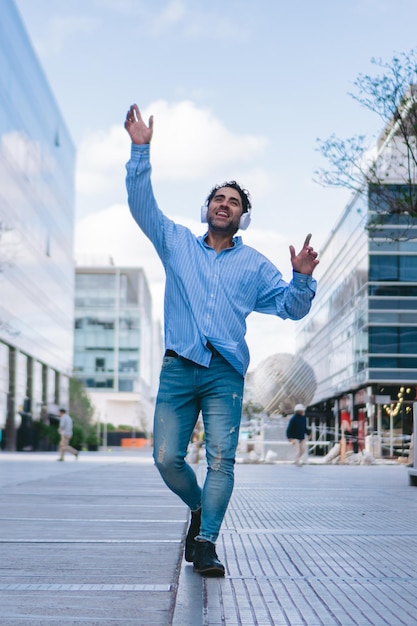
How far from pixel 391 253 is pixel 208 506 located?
Result: 4782 centimetres

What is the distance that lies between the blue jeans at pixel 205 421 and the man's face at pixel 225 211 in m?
0.71

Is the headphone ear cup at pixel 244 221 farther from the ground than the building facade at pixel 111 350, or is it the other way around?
the building facade at pixel 111 350

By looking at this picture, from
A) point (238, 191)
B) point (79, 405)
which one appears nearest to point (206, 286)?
point (238, 191)

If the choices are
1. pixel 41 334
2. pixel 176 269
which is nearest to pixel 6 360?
pixel 41 334

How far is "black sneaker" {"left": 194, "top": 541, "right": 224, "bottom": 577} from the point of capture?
450cm

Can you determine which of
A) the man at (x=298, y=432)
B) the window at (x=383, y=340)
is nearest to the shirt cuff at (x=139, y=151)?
the man at (x=298, y=432)

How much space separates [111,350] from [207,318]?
119005mm

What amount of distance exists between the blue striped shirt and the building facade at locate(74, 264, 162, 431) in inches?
4555

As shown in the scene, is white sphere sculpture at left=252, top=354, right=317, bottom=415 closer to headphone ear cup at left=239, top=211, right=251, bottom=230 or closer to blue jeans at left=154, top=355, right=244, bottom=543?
headphone ear cup at left=239, top=211, right=251, bottom=230

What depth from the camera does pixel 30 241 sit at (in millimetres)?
58875

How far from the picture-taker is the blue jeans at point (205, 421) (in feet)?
15.4

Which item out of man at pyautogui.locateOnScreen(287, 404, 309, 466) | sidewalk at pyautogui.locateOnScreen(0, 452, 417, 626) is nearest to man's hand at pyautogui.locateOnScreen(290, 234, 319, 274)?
sidewalk at pyautogui.locateOnScreen(0, 452, 417, 626)

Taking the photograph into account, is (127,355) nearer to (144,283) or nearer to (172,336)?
(144,283)

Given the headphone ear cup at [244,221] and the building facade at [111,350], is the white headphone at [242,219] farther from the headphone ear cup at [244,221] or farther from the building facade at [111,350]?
the building facade at [111,350]
